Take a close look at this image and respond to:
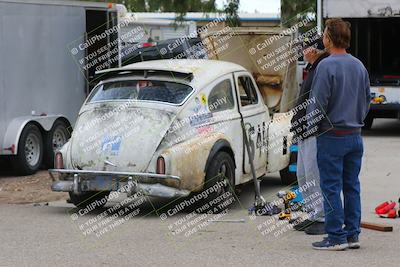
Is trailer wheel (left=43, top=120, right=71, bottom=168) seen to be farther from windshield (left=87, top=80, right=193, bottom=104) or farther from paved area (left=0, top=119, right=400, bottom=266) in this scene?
windshield (left=87, top=80, right=193, bottom=104)

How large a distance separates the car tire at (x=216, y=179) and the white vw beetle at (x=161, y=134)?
0.01m

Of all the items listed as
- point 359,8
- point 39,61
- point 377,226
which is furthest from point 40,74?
point 359,8

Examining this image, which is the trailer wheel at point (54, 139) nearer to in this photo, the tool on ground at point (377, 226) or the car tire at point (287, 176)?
the car tire at point (287, 176)

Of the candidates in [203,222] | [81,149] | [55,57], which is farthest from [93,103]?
[55,57]

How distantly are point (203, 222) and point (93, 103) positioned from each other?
220cm

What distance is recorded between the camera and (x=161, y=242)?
8086 mm

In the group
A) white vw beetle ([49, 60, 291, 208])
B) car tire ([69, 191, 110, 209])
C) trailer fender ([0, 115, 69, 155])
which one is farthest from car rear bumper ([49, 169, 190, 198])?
trailer fender ([0, 115, 69, 155])

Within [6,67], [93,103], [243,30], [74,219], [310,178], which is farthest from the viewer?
[243,30]

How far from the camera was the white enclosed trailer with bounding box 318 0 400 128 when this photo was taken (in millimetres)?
17891

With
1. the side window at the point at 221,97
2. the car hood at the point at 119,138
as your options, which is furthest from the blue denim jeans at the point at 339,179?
the side window at the point at 221,97

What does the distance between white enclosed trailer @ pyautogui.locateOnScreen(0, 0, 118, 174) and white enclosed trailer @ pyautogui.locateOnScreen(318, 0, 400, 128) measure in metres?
5.56

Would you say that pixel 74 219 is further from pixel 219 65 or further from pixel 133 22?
pixel 133 22

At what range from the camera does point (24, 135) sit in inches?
513

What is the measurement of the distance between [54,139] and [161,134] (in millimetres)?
4986
